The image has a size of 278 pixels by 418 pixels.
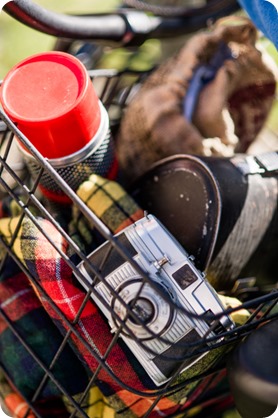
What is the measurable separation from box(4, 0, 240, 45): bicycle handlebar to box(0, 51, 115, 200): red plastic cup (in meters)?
0.10

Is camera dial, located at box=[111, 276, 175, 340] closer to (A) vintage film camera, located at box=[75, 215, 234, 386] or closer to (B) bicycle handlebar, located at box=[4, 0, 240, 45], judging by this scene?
(A) vintage film camera, located at box=[75, 215, 234, 386]

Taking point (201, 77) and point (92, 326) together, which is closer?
point (92, 326)

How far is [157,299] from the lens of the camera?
533 mm

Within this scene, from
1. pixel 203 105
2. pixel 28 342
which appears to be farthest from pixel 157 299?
pixel 203 105

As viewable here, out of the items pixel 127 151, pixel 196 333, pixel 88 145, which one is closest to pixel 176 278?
pixel 196 333

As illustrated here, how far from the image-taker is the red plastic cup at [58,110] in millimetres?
611

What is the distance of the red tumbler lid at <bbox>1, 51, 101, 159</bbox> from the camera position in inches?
24.0

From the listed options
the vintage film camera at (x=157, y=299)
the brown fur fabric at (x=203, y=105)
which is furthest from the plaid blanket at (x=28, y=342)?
the brown fur fabric at (x=203, y=105)

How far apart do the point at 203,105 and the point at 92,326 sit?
1.25ft

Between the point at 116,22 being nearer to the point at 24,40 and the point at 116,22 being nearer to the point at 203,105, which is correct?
the point at 203,105

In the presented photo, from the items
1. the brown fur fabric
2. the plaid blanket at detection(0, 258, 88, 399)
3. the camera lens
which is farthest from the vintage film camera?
the brown fur fabric

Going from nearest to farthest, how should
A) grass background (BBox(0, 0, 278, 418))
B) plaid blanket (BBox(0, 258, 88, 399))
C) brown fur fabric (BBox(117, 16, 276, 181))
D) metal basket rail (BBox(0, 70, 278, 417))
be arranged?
metal basket rail (BBox(0, 70, 278, 417)) → plaid blanket (BBox(0, 258, 88, 399)) → brown fur fabric (BBox(117, 16, 276, 181)) → grass background (BBox(0, 0, 278, 418))

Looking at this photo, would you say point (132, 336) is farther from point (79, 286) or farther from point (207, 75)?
point (207, 75)

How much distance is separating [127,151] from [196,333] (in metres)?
0.35
